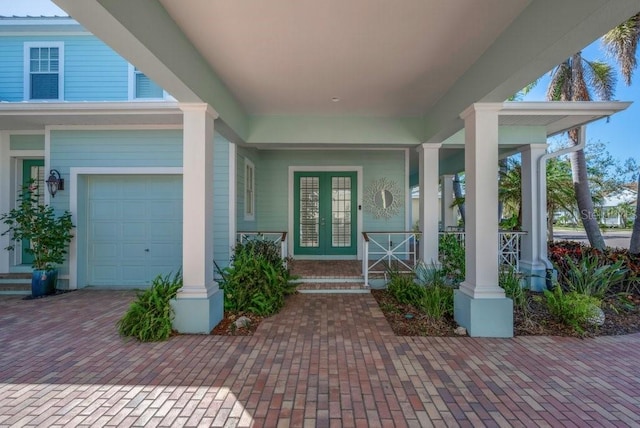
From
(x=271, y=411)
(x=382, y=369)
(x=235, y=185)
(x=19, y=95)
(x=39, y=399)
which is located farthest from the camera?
(x=19, y=95)

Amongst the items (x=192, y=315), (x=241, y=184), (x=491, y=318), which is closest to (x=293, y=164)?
(x=241, y=184)

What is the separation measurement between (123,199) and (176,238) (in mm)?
1271

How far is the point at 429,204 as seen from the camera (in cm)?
584

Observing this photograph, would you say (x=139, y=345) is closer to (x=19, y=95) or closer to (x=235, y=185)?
(x=235, y=185)

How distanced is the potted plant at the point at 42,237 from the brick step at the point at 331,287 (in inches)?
169

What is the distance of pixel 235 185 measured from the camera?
605 centimetres

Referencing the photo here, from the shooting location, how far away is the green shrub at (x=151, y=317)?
380 centimetres

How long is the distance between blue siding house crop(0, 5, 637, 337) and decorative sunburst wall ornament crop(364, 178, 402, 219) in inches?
1.9

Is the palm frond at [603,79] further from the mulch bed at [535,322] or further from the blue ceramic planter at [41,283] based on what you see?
the blue ceramic planter at [41,283]

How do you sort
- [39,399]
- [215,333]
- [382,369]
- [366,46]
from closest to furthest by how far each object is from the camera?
[39,399] → [382,369] → [366,46] → [215,333]

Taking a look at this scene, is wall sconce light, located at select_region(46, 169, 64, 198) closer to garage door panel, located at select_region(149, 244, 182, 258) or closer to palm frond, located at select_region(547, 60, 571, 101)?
garage door panel, located at select_region(149, 244, 182, 258)

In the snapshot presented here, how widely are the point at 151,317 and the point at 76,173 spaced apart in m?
3.96

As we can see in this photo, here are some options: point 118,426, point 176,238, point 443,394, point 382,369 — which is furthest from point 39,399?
point 176,238

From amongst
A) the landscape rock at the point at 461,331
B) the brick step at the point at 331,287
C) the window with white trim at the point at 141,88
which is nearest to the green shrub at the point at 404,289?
the brick step at the point at 331,287
